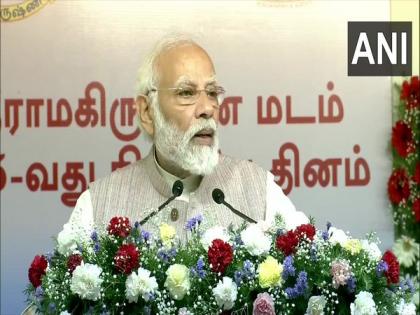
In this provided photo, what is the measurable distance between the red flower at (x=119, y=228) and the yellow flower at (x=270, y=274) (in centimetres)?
40

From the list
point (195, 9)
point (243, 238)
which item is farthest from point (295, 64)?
point (243, 238)

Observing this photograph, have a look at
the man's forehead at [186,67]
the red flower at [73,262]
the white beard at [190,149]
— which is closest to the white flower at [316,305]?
the red flower at [73,262]

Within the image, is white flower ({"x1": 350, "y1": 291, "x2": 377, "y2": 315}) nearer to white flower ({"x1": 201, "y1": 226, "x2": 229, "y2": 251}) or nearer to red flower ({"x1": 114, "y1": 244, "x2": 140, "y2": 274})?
white flower ({"x1": 201, "y1": 226, "x2": 229, "y2": 251})

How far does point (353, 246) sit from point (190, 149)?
103 centimetres

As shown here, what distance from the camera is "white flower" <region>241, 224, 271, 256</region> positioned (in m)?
2.55

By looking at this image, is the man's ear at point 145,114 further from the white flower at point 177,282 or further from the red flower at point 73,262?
the white flower at point 177,282

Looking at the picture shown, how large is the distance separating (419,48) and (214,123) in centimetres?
154

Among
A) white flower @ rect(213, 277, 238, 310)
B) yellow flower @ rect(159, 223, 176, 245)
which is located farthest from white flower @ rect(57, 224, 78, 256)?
white flower @ rect(213, 277, 238, 310)

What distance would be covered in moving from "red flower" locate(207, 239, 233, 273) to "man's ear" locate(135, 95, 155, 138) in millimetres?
1258

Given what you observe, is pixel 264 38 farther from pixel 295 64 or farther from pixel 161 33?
pixel 161 33

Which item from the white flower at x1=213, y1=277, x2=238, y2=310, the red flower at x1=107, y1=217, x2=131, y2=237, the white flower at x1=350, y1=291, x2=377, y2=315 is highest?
the red flower at x1=107, y1=217, x2=131, y2=237

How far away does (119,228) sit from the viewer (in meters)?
2.60

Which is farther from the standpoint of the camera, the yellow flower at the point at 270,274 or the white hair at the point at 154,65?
the white hair at the point at 154,65

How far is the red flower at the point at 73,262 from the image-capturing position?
2570 mm
